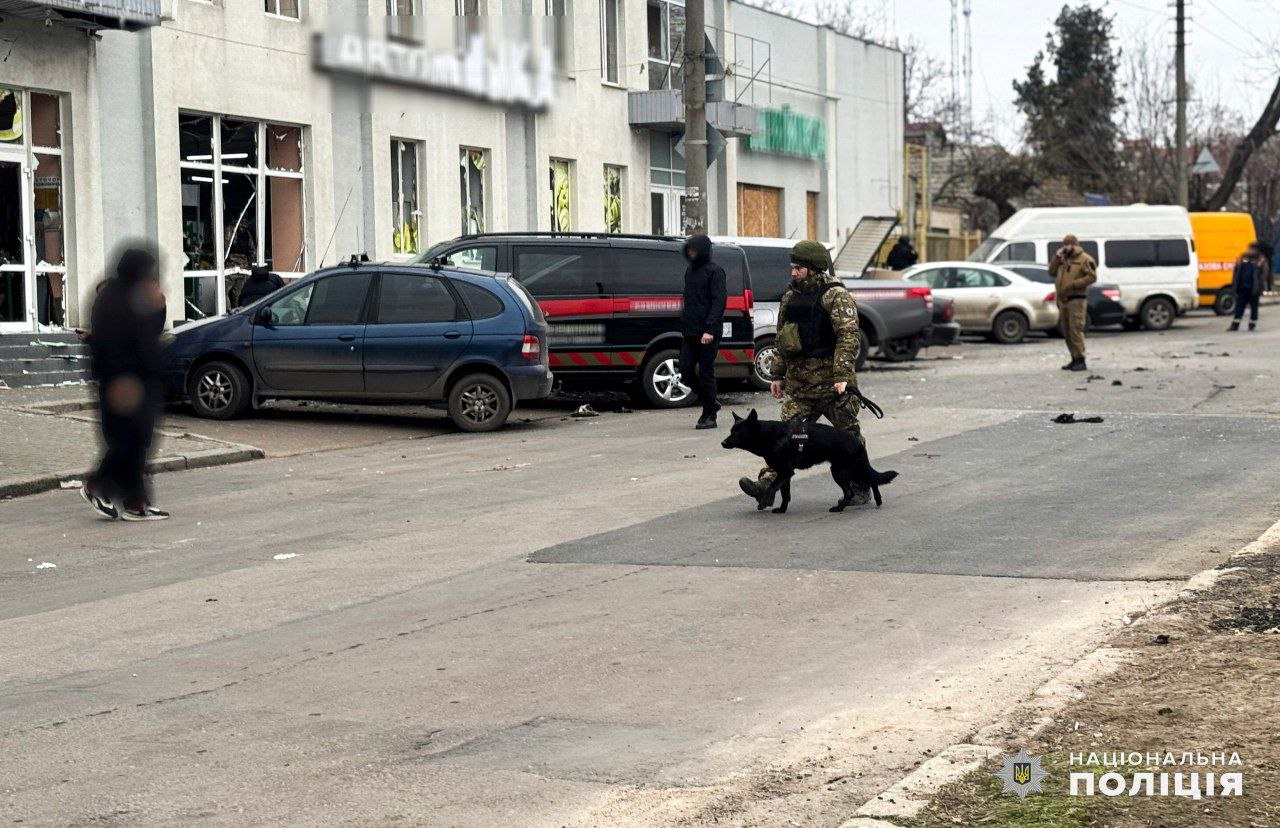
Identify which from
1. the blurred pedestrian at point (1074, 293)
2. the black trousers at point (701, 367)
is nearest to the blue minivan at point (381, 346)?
the black trousers at point (701, 367)

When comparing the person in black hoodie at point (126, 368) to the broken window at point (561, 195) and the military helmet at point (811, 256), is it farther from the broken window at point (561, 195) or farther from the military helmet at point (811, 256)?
the broken window at point (561, 195)

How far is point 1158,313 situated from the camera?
36281mm

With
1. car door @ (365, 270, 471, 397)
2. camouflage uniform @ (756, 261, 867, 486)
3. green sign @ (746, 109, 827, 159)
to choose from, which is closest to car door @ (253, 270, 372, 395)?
car door @ (365, 270, 471, 397)

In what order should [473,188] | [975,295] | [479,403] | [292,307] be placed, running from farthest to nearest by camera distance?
1. [975,295]
2. [473,188]
3. [292,307]
4. [479,403]

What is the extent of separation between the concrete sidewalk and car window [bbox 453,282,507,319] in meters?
2.95

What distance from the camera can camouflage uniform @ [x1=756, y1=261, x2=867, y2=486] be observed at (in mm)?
11086

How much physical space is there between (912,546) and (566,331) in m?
9.95

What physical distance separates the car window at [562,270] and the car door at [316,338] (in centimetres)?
236

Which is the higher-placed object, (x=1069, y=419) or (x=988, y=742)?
(x=1069, y=419)

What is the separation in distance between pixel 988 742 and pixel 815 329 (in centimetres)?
612

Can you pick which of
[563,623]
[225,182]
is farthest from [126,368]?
[225,182]

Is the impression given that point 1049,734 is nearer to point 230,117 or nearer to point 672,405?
point 672,405

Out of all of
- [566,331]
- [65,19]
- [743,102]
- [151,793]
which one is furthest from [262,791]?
[743,102]

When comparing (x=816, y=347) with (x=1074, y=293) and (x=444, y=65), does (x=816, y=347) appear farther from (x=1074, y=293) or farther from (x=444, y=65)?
(x=1074, y=293)
